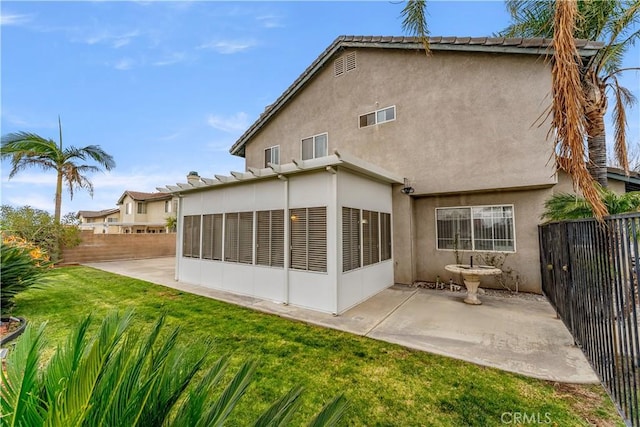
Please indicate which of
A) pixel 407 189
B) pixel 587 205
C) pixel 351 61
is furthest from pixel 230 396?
pixel 351 61

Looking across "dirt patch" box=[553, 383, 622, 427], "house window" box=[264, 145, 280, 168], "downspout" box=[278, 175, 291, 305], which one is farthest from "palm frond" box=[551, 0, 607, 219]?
"house window" box=[264, 145, 280, 168]

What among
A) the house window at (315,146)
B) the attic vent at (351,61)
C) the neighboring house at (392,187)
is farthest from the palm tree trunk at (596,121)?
the house window at (315,146)

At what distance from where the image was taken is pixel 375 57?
1089 cm

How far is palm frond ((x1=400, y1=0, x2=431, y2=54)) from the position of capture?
4336 mm

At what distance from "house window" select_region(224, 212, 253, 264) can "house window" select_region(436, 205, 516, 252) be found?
6852 millimetres

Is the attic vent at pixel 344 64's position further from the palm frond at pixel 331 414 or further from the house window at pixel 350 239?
the palm frond at pixel 331 414

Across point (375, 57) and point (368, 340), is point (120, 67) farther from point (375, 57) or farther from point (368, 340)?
point (368, 340)

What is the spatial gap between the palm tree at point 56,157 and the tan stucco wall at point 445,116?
46.4ft

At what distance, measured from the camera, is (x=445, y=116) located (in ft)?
30.6

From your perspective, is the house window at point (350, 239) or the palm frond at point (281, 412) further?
the house window at point (350, 239)

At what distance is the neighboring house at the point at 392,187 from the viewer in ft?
24.3

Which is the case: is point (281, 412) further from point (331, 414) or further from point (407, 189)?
point (407, 189)

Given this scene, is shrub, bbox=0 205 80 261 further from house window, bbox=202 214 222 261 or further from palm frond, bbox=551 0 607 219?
palm frond, bbox=551 0 607 219

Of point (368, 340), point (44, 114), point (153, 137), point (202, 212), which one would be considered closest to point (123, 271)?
point (202, 212)
